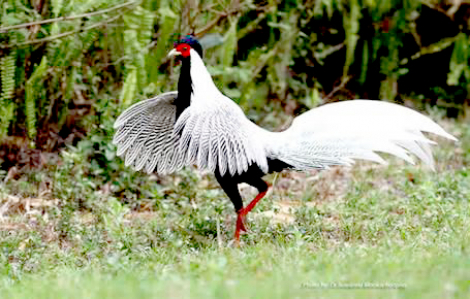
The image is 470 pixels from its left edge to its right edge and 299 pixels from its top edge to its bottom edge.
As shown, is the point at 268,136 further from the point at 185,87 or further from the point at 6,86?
the point at 6,86

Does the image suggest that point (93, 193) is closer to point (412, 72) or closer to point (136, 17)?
point (136, 17)

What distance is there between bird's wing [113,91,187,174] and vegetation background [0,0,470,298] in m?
0.58

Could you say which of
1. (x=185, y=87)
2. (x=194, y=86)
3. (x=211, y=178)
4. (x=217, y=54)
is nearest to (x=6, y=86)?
(x=211, y=178)

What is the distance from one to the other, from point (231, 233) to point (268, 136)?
0.94 m

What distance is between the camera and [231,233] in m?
7.44

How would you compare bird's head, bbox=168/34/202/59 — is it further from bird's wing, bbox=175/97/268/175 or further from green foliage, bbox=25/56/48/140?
green foliage, bbox=25/56/48/140

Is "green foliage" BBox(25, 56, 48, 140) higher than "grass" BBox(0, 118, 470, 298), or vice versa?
"green foliage" BBox(25, 56, 48, 140)

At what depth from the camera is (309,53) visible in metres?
13.5

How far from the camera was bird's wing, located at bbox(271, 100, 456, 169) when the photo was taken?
263 inches

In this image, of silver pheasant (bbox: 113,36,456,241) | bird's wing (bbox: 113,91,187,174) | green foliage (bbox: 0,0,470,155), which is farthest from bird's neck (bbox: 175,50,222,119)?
green foliage (bbox: 0,0,470,155)

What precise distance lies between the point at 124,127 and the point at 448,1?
7.93 m

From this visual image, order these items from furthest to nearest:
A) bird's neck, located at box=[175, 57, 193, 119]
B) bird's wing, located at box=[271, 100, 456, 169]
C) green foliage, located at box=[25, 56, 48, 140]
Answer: green foliage, located at box=[25, 56, 48, 140], bird's neck, located at box=[175, 57, 193, 119], bird's wing, located at box=[271, 100, 456, 169]

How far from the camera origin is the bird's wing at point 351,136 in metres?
6.68

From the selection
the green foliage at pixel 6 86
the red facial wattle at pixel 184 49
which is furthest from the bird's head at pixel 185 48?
the green foliage at pixel 6 86
